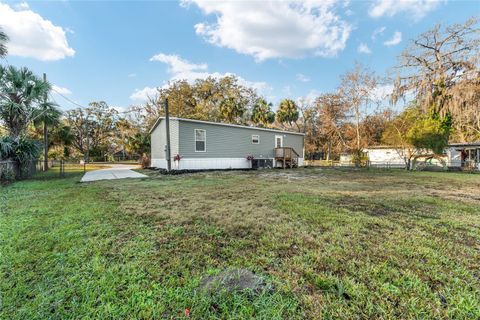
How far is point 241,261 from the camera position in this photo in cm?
203

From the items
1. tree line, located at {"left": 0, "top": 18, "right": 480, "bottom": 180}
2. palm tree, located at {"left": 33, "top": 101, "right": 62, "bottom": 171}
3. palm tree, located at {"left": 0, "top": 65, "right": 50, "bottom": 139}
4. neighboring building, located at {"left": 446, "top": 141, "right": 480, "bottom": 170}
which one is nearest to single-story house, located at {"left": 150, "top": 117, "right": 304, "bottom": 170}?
palm tree, located at {"left": 33, "top": 101, "right": 62, "bottom": 171}

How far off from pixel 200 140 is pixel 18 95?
8648 millimetres

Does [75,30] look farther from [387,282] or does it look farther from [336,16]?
[387,282]

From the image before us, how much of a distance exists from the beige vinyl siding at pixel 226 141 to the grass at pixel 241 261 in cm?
816

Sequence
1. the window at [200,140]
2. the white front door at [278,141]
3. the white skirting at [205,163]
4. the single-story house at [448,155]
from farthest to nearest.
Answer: the white front door at [278,141], the single-story house at [448,155], the window at [200,140], the white skirting at [205,163]

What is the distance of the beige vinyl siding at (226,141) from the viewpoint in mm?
11815

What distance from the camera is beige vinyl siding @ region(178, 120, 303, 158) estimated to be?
1181 cm

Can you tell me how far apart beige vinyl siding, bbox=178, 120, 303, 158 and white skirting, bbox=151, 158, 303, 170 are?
24 cm

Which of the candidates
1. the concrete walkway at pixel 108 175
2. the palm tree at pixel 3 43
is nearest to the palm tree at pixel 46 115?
the concrete walkway at pixel 108 175

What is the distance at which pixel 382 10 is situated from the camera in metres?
11.5

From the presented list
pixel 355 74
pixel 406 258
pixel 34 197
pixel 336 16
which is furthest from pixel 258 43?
pixel 406 258

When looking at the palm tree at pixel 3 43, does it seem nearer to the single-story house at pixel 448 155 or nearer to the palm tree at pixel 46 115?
the palm tree at pixel 46 115

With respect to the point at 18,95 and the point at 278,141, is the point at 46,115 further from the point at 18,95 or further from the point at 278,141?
the point at 278,141

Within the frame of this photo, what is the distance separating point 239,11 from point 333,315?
1119 cm
